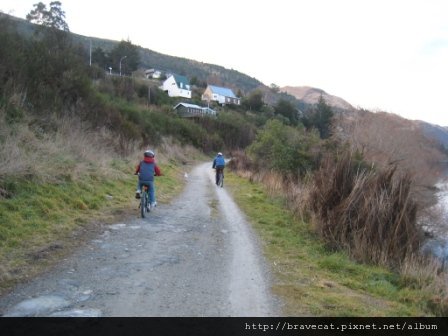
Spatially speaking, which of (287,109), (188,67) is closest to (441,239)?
(287,109)

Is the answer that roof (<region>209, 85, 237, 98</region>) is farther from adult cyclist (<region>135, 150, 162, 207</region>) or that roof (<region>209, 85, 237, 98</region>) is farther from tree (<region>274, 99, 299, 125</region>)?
adult cyclist (<region>135, 150, 162, 207</region>)

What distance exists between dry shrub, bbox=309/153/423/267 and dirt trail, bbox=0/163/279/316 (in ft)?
6.71

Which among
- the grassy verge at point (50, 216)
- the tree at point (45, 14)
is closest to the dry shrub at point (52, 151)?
the grassy verge at point (50, 216)

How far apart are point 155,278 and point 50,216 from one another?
3.57 metres

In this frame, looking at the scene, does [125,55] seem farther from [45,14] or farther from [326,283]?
[326,283]

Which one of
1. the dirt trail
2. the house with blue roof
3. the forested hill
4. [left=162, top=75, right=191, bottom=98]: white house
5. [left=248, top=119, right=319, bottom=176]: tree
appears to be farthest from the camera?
the forested hill

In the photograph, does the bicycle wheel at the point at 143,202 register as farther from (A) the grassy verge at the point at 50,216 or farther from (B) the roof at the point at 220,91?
(B) the roof at the point at 220,91

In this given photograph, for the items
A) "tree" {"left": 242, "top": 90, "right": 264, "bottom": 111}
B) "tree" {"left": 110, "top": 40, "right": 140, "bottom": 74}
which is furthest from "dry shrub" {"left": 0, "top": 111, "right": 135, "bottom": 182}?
"tree" {"left": 242, "top": 90, "right": 264, "bottom": 111}

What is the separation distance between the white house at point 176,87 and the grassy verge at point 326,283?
284ft

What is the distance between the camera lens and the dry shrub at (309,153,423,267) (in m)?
8.65

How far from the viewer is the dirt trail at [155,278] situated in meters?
4.70

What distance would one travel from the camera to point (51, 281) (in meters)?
5.39

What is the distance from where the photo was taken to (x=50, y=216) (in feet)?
27.1

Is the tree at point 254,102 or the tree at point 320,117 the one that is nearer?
the tree at point 320,117
